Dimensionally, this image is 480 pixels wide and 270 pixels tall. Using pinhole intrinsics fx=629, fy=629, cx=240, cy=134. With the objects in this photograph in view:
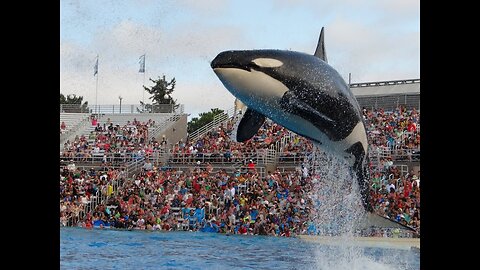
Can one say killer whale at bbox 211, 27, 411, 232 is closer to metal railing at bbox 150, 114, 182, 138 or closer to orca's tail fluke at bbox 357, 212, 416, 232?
orca's tail fluke at bbox 357, 212, 416, 232

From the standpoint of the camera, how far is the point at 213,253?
11.6m

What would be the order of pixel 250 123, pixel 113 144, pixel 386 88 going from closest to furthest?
pixel 250 123 → pixel 113 144 → pixel 386 88

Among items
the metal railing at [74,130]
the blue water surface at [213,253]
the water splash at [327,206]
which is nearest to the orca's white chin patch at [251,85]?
the blue water surface at [213,253]

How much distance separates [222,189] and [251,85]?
12.0 m

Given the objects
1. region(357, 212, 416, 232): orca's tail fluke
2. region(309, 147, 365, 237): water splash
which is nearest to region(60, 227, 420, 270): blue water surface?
region(309, 147, 365, 237): water splash

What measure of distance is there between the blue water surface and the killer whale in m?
3.80

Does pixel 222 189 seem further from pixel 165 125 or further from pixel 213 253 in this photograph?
pixel 165 125

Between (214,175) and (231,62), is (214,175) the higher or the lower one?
the lower one

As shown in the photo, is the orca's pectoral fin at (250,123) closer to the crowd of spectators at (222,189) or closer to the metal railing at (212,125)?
the crowd of spectators at (222,189)

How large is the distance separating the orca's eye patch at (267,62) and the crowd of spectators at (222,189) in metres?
8.37

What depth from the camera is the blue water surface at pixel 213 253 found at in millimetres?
9966

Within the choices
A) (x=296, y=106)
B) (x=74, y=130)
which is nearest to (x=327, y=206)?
(x=296, y=106)
